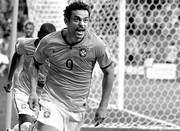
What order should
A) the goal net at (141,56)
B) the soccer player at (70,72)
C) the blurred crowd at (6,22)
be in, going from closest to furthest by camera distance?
the soccer player at (70,72), the goal net at (141,56), the blurred crowd at (6,22)

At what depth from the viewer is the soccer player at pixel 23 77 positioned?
24.3 feet

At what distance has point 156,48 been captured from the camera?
42.0 ft

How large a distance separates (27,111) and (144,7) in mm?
4844

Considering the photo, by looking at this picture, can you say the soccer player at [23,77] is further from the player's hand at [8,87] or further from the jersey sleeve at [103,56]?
the jersey sleeve at [103,56]

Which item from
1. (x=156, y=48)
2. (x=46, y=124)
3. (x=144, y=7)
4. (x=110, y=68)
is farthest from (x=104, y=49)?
(x=156, y=48)

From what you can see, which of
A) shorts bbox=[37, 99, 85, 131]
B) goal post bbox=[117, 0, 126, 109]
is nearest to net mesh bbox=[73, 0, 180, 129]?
goal post bbox=[117, 0, 126, 109]

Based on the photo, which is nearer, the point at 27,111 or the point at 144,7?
the point at 27,111

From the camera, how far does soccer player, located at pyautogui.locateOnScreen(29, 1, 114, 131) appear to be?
18.3ft

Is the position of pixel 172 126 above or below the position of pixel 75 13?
below

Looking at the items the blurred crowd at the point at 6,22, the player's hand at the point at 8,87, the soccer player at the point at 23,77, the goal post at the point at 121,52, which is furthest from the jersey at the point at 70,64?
the blurred crowd at the point at 6,22

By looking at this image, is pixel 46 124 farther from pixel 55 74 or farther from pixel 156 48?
pixel 156 48

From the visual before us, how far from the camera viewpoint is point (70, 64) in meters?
5.64

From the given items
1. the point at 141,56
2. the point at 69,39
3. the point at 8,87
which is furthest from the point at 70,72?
the point at 141,56

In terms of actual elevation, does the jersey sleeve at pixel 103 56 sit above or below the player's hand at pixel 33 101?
above
